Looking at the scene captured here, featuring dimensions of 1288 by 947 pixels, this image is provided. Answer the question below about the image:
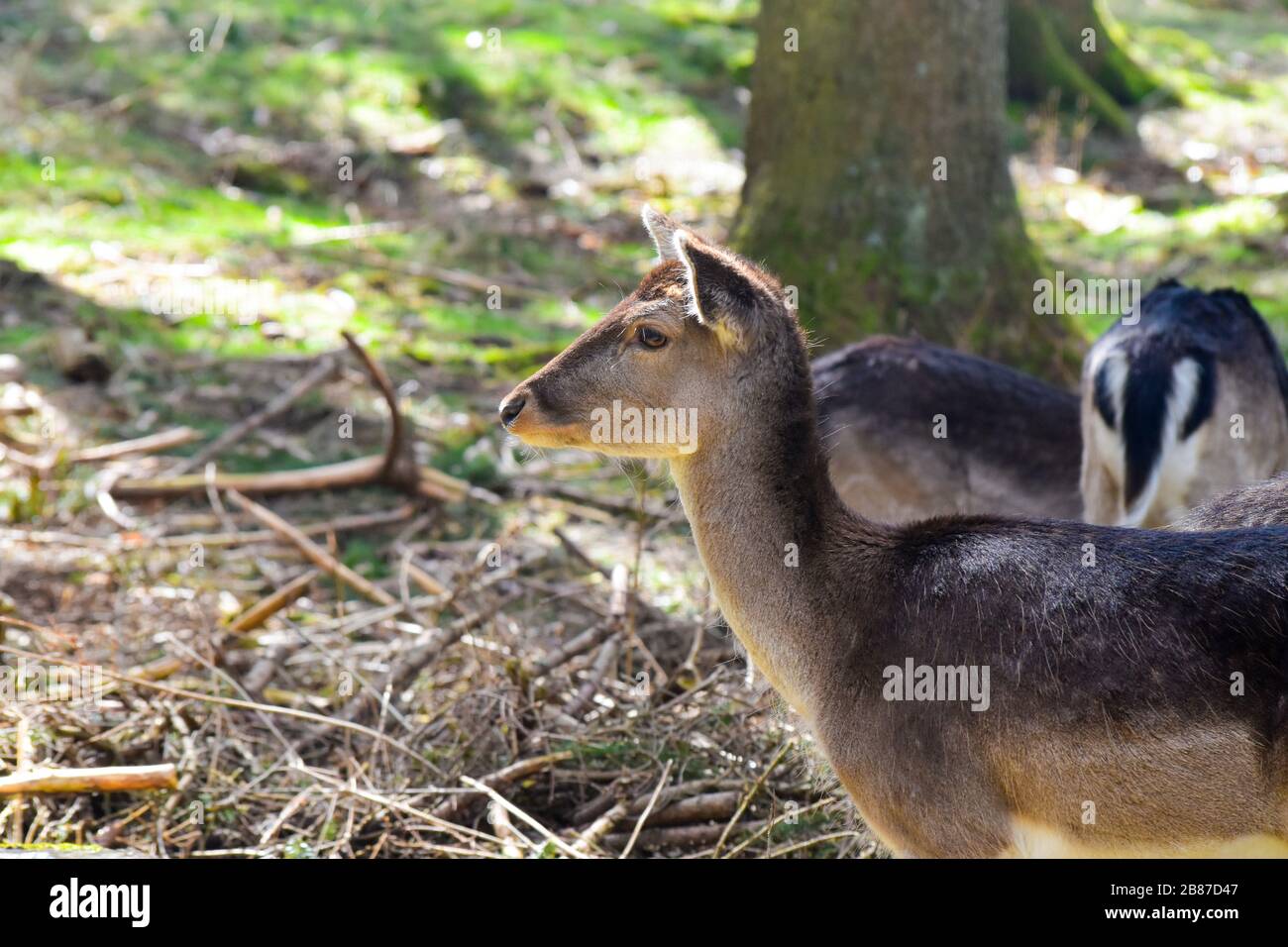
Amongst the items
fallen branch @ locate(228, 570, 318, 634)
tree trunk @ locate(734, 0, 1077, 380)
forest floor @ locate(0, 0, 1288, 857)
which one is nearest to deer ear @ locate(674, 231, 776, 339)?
forest floor @ locate(0, 0, 1288, 857)

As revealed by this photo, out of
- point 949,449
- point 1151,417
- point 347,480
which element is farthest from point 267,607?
point 1151,417

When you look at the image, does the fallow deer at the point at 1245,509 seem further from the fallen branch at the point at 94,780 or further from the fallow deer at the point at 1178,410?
the fallen branch at the point at 94,780

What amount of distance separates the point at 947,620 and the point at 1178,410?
269 cm

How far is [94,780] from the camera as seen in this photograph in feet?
16.0

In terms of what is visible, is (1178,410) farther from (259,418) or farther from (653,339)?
(259,418)

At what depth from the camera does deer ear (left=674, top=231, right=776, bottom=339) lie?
13.3ft

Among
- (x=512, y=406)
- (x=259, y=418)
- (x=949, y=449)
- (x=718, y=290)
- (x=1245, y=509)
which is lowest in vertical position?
(x=259, y=418)

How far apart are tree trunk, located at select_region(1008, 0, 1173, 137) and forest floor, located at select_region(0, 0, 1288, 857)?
0.37m

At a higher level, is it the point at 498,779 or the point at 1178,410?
the point at 1178,410

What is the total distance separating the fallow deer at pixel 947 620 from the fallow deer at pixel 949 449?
2382mm

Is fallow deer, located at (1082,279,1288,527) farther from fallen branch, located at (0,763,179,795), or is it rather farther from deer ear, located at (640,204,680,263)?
fallen branch, located at (0,763,179,795)

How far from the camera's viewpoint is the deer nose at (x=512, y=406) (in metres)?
4.21

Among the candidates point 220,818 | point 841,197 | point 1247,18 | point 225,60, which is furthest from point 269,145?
point 1247,18

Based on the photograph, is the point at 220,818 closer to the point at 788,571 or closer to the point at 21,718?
the point at 21,718
